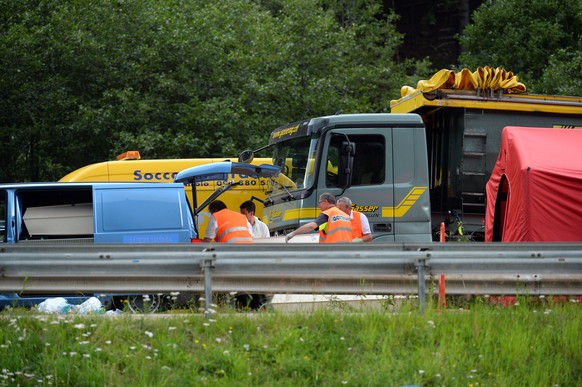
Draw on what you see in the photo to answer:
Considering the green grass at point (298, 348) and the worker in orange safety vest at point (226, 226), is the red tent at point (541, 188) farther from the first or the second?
the worker in orange safety vest at point (226, 226)

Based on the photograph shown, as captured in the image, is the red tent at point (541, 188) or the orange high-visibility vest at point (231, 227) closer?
the red tent at point (541, 188)

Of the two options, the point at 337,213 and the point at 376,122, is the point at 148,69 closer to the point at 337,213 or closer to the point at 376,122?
the point at 376,122

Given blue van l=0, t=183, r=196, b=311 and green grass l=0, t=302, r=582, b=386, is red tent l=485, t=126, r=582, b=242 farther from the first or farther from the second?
blue van l=0, t=183, r=196, b=311

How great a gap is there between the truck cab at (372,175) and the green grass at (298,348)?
534 cm

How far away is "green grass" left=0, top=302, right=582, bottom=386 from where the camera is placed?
7547mm

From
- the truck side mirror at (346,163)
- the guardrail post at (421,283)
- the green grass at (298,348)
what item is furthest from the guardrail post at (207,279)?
the truck side mirror at (346,163)

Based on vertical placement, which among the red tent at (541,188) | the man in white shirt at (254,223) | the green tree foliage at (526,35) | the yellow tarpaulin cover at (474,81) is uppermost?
the green tree foliage at (526,35)

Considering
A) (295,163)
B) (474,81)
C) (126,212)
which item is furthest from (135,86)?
(126,212)

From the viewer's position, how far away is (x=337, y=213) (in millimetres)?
11984

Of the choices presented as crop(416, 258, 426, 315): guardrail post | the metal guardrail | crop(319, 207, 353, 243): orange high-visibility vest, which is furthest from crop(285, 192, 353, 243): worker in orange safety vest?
crop(416, 258, 426, 315): guardrail post

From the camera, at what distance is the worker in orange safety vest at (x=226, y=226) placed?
41.2 ft

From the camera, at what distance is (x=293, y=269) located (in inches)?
344

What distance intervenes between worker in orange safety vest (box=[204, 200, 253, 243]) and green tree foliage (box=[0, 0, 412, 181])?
10.3 metres

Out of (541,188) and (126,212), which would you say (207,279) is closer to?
(126,212)
